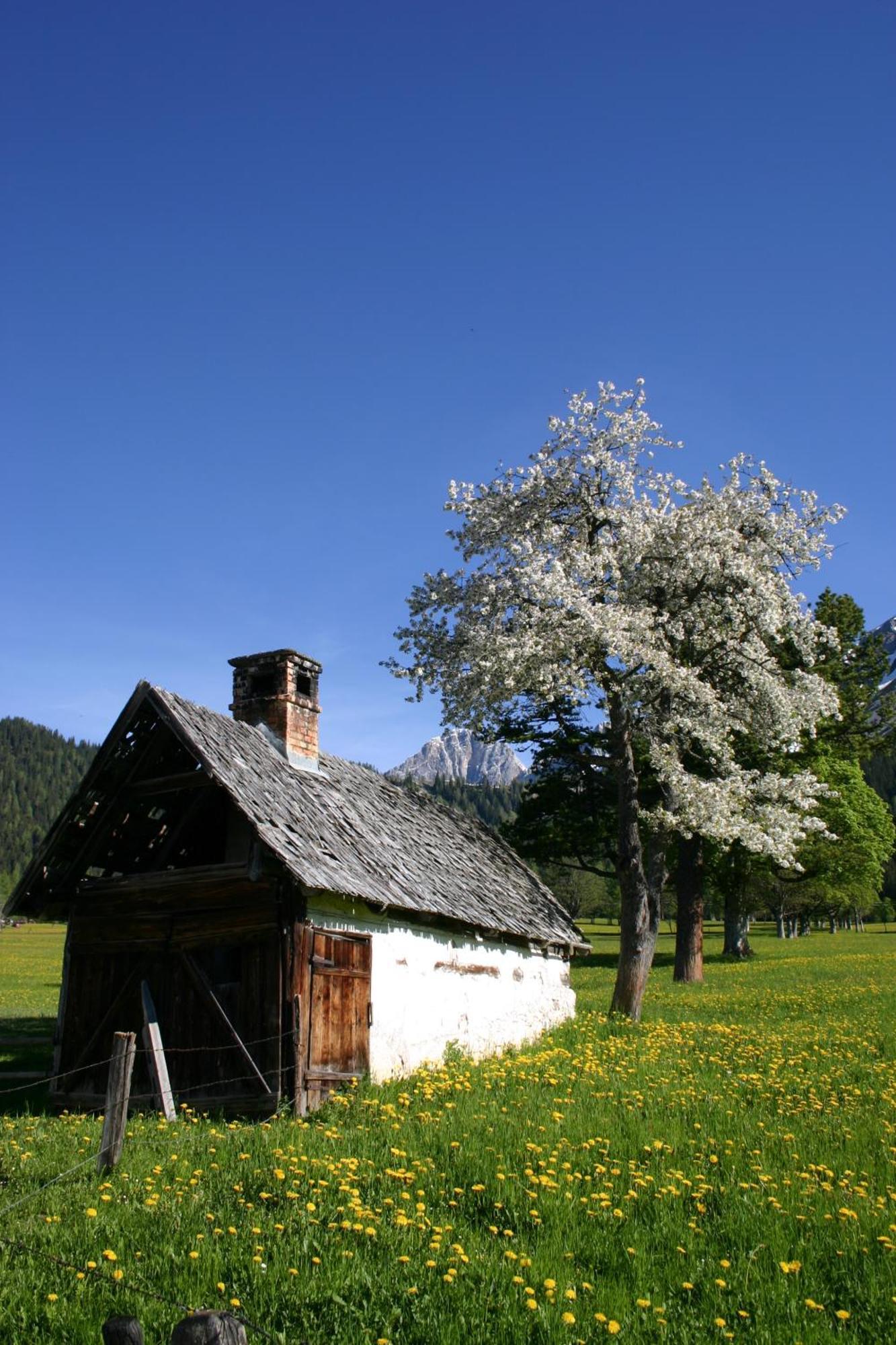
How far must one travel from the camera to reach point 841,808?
36281 millimetres

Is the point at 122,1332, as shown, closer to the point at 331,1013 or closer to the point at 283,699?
the point at 331,1013

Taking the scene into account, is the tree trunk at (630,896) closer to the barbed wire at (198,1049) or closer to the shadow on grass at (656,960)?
the barbed wire at (198,1049)

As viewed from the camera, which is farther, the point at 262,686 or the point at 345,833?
the point at 262,686

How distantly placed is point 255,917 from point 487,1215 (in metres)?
6.91

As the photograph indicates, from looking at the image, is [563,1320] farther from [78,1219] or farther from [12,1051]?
[12,1051]

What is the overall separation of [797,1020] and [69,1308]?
18.5 m

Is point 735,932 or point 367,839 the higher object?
point 367,839

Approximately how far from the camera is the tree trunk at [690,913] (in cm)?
3297

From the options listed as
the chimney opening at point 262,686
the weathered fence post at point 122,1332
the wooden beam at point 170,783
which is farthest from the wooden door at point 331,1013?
the weathered fence post at point 122,1332

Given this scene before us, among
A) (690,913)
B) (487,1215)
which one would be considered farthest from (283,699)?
(690,913)

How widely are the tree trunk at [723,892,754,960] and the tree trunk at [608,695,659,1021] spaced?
72.7 feet

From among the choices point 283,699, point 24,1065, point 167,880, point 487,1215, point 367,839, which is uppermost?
point 283,699

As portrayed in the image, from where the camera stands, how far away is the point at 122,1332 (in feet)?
13.9

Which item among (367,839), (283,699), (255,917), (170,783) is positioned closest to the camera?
(255,917)
